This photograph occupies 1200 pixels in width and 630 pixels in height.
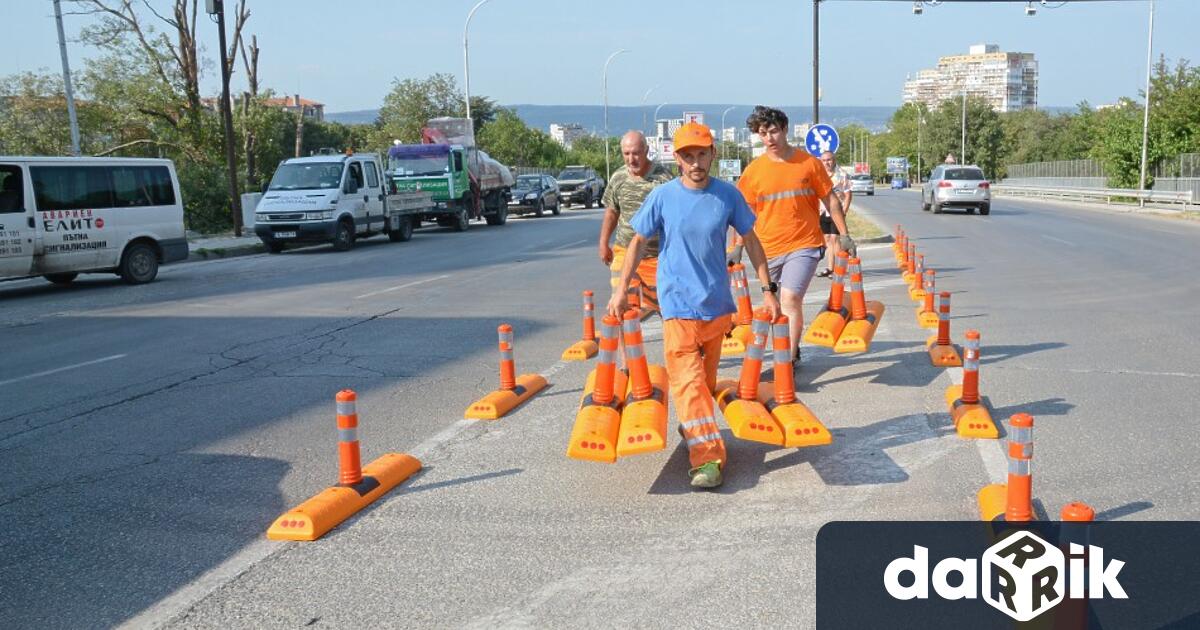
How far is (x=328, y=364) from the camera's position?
30.3 ft

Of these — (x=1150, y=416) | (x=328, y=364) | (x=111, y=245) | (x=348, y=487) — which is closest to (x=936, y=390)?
(x=1150, y=416)

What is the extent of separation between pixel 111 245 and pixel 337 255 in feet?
21.7

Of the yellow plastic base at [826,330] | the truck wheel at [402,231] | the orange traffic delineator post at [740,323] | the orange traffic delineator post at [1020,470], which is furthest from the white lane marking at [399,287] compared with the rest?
the orange traffic delineator post at [1020,470]

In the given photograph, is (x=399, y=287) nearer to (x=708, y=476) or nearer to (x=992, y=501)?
(x=708, y=476)

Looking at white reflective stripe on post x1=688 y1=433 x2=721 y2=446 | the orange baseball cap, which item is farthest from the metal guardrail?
white reflective stripe on post x1=688 y1=433 x2=721 y2=446

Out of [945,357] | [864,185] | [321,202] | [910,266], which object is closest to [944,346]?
[945,357]

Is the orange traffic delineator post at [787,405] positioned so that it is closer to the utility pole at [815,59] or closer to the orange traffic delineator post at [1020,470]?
the orange traffic delineator post at [1020,470]

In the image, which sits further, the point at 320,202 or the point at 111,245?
the point at 320,202

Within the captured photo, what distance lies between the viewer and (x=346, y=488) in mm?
5266

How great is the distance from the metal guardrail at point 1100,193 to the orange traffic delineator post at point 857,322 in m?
31.0

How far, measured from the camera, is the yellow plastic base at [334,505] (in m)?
4.83

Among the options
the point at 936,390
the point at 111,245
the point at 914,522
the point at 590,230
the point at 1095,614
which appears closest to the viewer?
the point at 1095,614

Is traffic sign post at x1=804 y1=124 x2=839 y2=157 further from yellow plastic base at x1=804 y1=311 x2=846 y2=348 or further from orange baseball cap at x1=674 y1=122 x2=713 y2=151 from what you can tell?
orange baseball cap at x1=674 y1=122 x2=713 y2=151

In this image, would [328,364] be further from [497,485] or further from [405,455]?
[497,485]
